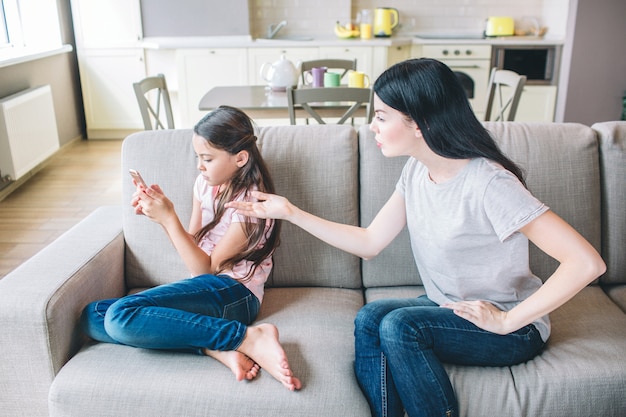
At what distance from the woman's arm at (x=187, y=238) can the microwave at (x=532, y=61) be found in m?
4.15

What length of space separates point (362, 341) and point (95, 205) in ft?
9.36

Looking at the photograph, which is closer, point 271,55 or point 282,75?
point 282,75

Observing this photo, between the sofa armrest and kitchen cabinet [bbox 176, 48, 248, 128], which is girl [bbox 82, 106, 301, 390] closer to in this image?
the sofa armrest

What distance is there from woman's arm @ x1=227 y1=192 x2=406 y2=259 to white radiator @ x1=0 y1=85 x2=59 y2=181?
118 inches

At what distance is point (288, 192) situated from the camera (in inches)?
71.7

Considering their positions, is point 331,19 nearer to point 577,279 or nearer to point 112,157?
point 112,157

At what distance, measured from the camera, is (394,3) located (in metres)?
5.60

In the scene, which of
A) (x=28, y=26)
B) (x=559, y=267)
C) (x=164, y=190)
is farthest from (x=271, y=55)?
(x=559, y=267)

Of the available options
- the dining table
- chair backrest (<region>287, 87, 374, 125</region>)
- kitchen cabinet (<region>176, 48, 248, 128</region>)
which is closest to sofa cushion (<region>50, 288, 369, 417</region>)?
chair backrest (<region>287, 87, 374, 125</region>)

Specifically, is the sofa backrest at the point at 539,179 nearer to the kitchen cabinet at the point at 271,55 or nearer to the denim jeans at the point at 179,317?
the denim jeans at the point at 179,317

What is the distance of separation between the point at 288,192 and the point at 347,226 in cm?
28

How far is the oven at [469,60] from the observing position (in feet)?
16.8

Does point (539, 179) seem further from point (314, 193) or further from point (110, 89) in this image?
point (110, 89)

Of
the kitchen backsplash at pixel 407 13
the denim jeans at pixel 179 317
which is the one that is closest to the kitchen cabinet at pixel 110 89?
the kitchen backsplash at pixel 407 13
